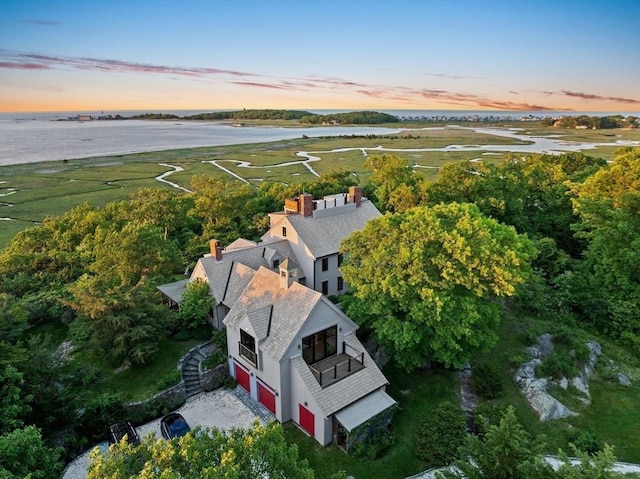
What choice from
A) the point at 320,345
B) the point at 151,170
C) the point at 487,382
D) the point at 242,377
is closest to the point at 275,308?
the point at 320,345

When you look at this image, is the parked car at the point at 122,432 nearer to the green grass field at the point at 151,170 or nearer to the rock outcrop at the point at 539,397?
the rock outcrop at the point at 539,397

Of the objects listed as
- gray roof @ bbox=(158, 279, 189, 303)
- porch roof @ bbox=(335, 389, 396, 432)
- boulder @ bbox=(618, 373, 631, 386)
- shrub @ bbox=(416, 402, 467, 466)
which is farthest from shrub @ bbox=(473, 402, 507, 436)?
gray roof @ bbox=(158, 279, 189, 303)

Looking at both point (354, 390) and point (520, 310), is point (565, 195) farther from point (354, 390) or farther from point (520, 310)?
point (354, 390)

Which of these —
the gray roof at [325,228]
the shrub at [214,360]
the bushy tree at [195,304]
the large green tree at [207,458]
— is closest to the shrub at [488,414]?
the large green tree at [207,458]

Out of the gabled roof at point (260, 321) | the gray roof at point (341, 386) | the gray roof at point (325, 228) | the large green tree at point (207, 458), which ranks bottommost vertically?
the gray roof at point (341, 386)

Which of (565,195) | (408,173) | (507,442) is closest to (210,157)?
(408,173)

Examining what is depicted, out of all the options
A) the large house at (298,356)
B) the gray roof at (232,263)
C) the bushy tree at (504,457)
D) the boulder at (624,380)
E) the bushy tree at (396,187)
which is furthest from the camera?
the bushy tree at (396,187)

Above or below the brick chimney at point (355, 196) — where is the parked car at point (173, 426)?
below
